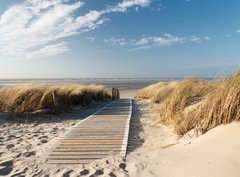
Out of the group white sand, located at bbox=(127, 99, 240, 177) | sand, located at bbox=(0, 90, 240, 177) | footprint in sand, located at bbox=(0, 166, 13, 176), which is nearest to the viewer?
white sand, located at bbox=(127, 99, 240, 177)

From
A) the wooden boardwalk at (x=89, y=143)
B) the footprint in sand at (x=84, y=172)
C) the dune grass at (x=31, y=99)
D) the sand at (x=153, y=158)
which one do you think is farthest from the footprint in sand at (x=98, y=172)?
the dune grass at (x=31, y=99)

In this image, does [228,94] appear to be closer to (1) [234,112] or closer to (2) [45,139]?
(1) [234,112]

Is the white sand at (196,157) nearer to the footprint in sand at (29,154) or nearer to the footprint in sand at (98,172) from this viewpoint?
the footprint in sand at (98,172)

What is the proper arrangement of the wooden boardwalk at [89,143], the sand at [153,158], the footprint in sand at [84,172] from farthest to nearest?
the wooden boardwalk at [89,143] < the footprint in sand at [84,172] < the sand at [153,158]

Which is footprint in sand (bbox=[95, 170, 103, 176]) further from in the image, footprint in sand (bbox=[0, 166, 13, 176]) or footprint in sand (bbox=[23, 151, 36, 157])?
footprint in sand (bbox=[23, 151, 36, 157])

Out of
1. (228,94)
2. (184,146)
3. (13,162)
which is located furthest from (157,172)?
(13,162)

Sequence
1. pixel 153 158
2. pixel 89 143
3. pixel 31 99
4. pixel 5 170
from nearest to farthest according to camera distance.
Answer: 1. pixel 5 170
2. pixel 153 158
3. pixel 89 143
4. pixel 31 99

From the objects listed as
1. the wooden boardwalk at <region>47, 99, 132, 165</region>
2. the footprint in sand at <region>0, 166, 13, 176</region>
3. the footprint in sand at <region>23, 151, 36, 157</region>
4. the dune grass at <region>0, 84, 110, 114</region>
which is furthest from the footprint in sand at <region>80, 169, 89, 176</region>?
the dune grass at <region>0, 84, 110, 114</region>

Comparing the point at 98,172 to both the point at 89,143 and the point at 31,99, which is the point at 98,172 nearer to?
the point at 89,143

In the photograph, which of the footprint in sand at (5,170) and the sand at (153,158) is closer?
the sand at (153,158)

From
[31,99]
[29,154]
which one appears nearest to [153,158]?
[29,154]

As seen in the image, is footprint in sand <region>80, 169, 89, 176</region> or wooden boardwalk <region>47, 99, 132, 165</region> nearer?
footprint in sand <region>80, 169, 89, 176</region>

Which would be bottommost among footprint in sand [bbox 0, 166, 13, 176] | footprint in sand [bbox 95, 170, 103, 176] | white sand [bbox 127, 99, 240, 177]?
footprint in sand [bbox 0, 166, 13, 176]

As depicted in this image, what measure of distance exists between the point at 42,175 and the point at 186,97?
5.58 meters
